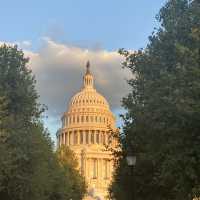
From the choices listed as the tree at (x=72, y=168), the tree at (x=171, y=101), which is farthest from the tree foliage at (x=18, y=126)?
the tree at (x=72, y=168)

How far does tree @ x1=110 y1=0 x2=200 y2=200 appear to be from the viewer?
27.6m

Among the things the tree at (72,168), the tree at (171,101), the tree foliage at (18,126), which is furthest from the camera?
the tree at (72,168)

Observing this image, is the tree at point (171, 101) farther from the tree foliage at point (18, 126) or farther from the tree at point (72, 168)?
the tree at point (72, 168)

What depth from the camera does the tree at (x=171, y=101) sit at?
27609 millimetres

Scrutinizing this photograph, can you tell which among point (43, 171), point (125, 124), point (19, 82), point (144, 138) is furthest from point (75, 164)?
point (144, 138)

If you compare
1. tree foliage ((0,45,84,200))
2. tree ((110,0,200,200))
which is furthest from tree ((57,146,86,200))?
tree ((110,0,200,200))

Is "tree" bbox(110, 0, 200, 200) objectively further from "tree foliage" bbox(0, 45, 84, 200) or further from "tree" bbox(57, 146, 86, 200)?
"tree" bbox(57, 146, 86, 200)

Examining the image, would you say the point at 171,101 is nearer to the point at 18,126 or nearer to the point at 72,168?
the point at 18,126

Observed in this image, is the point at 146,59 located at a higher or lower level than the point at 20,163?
higher

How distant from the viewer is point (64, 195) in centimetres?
8444

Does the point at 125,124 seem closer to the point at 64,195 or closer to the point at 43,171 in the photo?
the point at 43,171

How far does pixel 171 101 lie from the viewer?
27.6 metres

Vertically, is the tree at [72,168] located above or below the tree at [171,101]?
above

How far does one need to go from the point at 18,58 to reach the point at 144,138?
19.5 m
